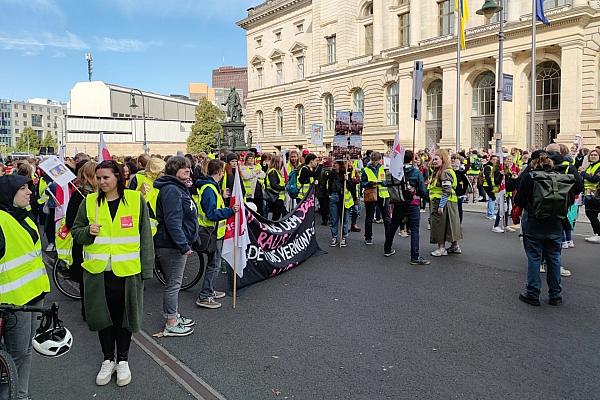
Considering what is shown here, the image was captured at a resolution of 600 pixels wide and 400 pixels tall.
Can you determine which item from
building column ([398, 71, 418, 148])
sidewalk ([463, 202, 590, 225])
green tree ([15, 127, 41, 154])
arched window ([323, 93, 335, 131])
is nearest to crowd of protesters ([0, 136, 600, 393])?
sidewalk ([463, 202, 590, 225])

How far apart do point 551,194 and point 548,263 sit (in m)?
0.94

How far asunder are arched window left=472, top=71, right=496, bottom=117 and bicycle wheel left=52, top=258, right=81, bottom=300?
3151cm

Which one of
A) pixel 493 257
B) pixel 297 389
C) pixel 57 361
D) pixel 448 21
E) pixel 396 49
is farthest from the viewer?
pixel 396 49

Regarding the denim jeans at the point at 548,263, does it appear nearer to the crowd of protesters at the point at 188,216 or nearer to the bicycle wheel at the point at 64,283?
the crowd of protesters at the point at 188,216

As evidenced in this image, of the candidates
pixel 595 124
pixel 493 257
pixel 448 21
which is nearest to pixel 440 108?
pixel 448 21

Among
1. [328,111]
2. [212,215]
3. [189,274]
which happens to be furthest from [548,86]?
[212,215]

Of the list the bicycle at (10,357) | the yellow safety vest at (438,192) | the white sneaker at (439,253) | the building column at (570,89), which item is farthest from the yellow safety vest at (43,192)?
the building column at (570,89)

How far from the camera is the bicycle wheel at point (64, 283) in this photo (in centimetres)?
680

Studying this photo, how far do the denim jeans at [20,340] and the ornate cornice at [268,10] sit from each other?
172 ft

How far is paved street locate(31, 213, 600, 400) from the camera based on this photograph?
13.3 feet

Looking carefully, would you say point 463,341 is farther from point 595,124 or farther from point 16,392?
point 595,124

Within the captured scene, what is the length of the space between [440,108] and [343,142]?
26705mm

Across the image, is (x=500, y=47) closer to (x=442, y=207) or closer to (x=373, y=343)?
(x=442, y=207)

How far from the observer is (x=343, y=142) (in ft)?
40.6
